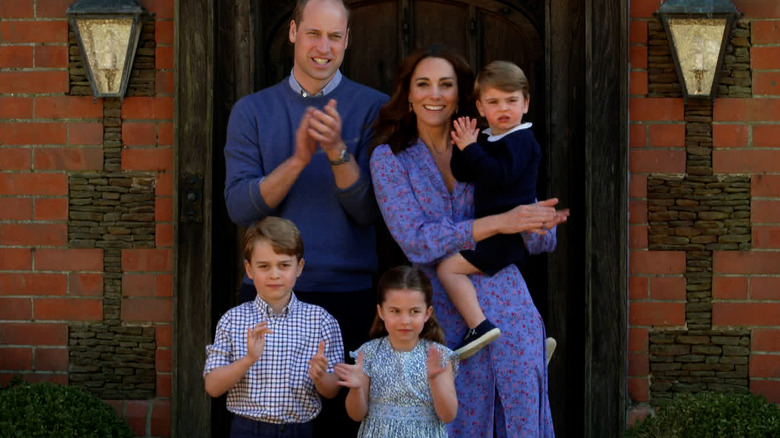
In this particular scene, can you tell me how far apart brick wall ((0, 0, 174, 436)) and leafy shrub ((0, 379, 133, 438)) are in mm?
342

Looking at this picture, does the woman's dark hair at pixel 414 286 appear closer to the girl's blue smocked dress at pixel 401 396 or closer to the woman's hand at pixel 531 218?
the girl's blue smocked dress at pixel 401 396

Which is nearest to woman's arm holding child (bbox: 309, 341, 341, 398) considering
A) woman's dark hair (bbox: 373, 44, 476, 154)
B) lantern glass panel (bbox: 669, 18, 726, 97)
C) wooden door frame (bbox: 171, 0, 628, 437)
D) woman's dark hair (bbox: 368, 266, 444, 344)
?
woman's dark hair (bbox: 368, 266, 444, 344)

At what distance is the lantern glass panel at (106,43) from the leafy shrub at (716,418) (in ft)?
8.48

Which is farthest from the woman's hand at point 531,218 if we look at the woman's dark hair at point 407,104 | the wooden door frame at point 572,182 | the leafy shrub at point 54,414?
the leafy shrub at point 54,414

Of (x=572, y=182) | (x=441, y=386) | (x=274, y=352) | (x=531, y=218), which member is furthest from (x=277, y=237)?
(x=572, y=182)

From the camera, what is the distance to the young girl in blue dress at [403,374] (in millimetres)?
3186

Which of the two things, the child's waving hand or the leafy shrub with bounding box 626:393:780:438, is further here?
the leafy shrub with bounding box 626:393:780:438

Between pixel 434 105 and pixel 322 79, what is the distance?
1.39 ft

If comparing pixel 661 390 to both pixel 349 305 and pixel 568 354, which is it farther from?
pixel 349 305

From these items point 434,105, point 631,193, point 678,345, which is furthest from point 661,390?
point 434,105

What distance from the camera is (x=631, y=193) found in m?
4.31

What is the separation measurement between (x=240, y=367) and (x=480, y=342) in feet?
2.47

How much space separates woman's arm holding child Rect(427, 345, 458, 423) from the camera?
3.10 meters

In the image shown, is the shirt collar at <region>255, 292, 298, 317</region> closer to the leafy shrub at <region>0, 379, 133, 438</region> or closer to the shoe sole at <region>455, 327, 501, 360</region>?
the shoe sole at <region>455, 327, 501, 360</region>
